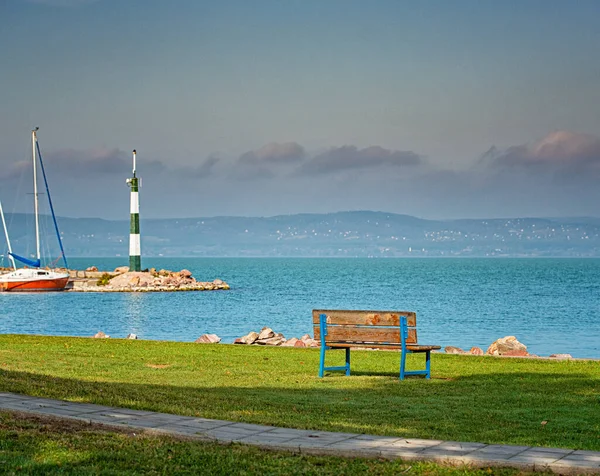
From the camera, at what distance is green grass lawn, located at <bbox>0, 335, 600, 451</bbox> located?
913 cm

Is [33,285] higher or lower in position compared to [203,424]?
lower

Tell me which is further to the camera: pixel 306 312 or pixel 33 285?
pixel 33 285

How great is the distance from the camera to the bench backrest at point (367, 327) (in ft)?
44.5

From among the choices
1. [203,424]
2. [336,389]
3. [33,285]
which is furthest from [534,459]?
[33,285]

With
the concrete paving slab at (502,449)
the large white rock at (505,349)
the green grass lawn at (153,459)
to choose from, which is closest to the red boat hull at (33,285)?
the large white rock at (505,349)

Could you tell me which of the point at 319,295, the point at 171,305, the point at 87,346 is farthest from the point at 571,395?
the point at 319,295

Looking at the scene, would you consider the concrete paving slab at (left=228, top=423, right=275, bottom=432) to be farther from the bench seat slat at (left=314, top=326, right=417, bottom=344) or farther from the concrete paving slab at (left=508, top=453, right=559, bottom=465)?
the bench seat slat at (left=314, top=326, right=417, bottom=344)

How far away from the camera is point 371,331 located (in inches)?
539

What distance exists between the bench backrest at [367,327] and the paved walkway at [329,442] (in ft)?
18.2

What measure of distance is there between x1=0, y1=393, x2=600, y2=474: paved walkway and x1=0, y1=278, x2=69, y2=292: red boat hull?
7847cm

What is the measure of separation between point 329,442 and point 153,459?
1.58 metres

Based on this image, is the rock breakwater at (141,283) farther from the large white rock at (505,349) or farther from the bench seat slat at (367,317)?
the bench seat slat at (367,317)

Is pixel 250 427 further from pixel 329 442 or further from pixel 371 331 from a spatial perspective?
A: pixel 371 331

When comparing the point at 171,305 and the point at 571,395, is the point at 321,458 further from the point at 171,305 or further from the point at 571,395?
the point at 171,305
